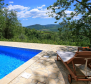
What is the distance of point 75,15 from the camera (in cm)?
740

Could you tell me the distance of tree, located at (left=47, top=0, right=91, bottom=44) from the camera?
249 inches

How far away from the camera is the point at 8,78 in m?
2.40

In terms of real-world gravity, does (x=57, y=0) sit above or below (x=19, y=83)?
above

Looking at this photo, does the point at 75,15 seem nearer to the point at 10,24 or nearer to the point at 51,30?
the point at 10,24

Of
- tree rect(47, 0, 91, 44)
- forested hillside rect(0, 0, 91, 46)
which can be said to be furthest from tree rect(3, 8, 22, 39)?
tree rect(47, 0, 91, 44)

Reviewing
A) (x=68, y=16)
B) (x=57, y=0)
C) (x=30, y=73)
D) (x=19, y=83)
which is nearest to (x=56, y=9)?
(x=57, y=0)

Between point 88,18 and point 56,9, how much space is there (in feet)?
9.60

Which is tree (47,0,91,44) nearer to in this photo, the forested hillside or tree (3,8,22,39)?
the forested hillside

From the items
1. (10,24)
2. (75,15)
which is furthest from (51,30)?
(75,15)

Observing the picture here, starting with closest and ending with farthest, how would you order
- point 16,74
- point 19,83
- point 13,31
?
1. point 19,83
2. point 16,74
3. point 13,31

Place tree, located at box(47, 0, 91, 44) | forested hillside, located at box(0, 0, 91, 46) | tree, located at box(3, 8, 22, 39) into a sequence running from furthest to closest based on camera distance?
tree, located at box(3, 8, 22, 39) → forested hillside, located at box(0, 0, 91, 46) → tree, located at box(47, 0, 91, 44)

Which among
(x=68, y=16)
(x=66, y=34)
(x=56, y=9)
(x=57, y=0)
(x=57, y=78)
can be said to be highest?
(x=57, y=0)

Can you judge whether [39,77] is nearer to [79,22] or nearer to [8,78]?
[8,78]

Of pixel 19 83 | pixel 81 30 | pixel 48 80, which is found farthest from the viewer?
pixel 81 30
